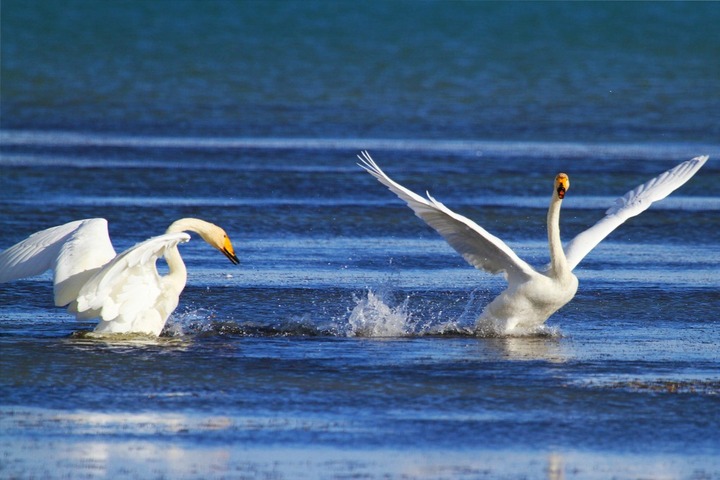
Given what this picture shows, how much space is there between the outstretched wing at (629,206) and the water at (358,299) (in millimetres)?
477

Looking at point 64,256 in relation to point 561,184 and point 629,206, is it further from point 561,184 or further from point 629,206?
point 629,206

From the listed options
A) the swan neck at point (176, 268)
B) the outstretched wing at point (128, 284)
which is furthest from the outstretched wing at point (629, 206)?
the outstretched wing at point (128, 284)

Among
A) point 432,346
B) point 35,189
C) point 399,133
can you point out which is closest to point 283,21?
point 399,133

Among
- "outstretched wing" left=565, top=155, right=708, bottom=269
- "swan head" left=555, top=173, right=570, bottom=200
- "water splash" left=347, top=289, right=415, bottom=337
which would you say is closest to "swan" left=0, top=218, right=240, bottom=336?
"water splash" left=347, top=289, right=415, bottom=337

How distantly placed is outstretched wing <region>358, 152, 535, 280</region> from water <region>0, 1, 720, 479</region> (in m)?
0.50

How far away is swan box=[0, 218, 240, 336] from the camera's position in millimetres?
9938

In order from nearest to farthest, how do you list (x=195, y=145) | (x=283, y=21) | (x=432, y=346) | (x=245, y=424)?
(x=245, y=424) < (x=432, y=346) < (x=195, y=145) < (x=283, y=21)

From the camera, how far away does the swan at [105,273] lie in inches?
391

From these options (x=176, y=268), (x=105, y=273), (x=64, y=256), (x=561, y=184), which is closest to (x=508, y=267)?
(x=561, y=184)

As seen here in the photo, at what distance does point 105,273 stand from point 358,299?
2496 millimetres

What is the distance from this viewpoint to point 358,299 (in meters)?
11.7

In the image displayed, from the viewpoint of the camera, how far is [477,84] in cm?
3925

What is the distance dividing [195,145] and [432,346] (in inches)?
521

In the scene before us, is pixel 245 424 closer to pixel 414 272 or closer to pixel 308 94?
pixel 414 272
